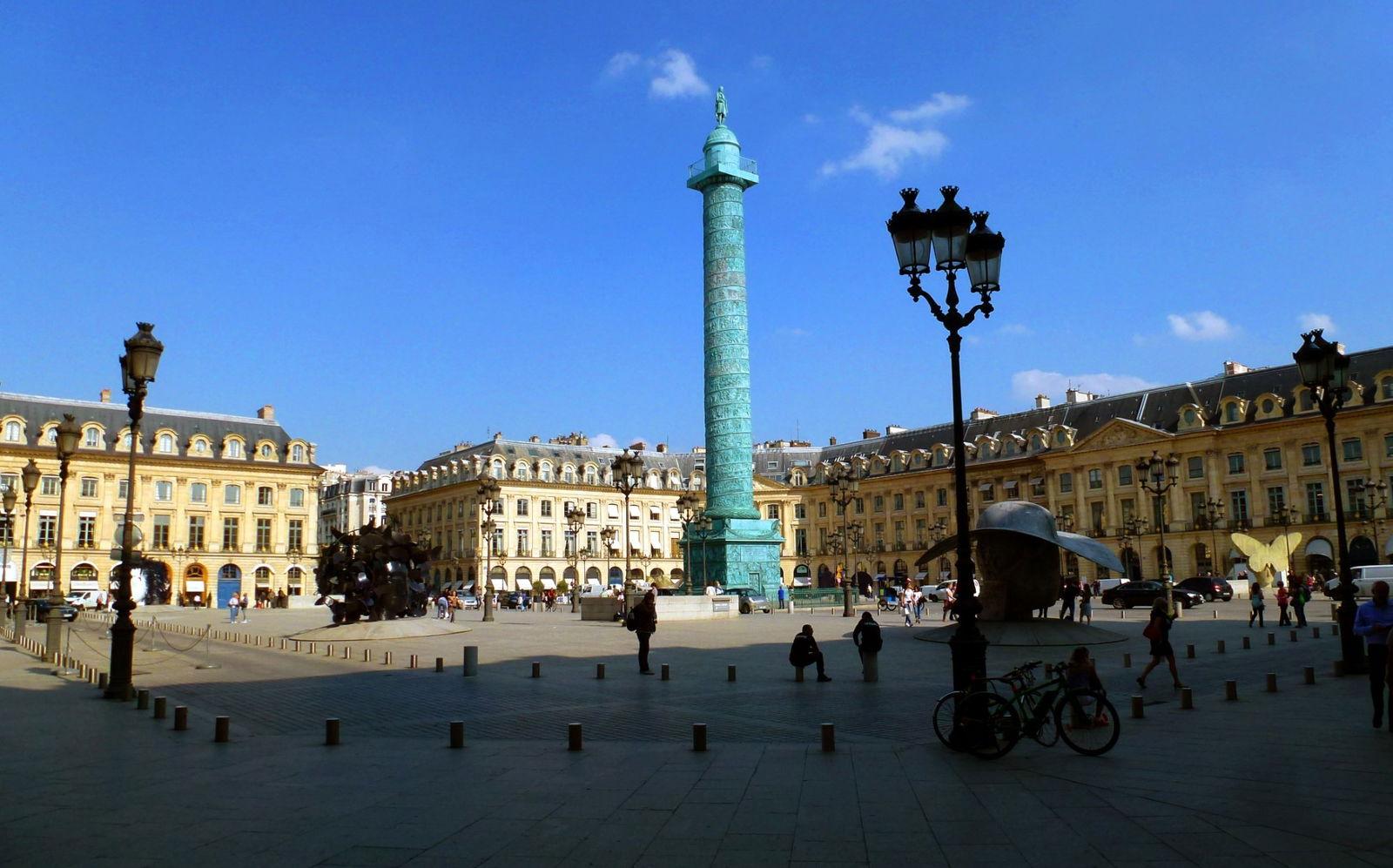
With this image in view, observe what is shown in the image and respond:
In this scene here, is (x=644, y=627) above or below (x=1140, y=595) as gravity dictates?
below

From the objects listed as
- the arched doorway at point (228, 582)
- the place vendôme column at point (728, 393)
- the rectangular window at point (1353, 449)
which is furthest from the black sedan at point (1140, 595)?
the arched doorway at point (228, 582)

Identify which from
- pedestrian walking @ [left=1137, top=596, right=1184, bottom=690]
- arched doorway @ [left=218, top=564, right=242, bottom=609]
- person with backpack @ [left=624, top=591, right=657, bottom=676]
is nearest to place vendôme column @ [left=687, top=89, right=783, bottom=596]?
person with backpack @ [left=624, top=591, right=657, bottom=676]

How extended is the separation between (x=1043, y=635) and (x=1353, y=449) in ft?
167

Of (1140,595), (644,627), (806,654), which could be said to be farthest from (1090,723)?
(1140,595)

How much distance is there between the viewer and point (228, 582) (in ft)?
247

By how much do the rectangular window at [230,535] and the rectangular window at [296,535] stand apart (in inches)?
159

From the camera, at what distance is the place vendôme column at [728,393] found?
47.8 metres

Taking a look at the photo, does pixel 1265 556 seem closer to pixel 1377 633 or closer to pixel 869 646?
pixel 869 646

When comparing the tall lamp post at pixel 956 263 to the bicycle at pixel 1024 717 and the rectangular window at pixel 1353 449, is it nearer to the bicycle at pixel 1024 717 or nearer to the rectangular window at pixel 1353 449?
the bicycle at pixel 1024 717

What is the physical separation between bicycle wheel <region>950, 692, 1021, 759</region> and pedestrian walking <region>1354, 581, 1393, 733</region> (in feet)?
14.1

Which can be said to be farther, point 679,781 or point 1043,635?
point 1043,635

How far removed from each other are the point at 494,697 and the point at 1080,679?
838 centimetres

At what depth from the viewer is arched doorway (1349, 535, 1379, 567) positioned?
60194 millimetres

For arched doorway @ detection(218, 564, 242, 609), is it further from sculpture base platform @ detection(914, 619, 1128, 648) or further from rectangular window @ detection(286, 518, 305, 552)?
sculpture base platform @ detection(914, 619, 1128, 648)
